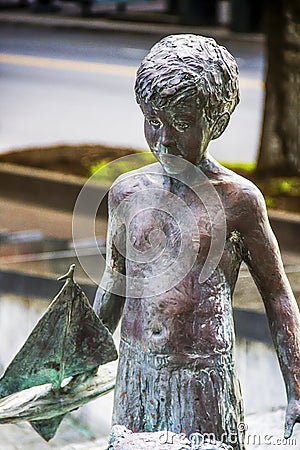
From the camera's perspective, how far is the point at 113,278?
2.39 m

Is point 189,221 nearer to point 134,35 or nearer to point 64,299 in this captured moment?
point 64,299

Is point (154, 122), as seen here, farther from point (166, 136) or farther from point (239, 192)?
point (239, 192)

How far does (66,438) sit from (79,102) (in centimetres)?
912

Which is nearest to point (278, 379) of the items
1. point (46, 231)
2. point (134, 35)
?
point (46, 231)

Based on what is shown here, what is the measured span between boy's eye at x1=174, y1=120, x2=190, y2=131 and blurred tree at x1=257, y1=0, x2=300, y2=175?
6.37 m

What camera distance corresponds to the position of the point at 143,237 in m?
2.24

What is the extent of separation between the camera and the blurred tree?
27.5ft

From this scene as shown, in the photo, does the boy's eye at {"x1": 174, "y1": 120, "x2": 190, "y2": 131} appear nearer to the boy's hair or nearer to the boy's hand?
the boy's hair

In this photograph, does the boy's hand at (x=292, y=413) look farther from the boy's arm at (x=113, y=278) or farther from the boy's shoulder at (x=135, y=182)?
the boy's shoulder at (x=135, y=182)

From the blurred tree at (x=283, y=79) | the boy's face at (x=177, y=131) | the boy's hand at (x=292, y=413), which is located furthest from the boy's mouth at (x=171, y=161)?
the blurred tree at (x=283, y=79)

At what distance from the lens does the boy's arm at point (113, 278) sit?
91.9 inches

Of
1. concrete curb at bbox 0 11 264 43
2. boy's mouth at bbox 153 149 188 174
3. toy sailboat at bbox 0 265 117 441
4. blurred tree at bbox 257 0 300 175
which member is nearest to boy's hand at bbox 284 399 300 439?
toy sailboat at bbox 0 265 117 441

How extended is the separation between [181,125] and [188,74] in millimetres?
110

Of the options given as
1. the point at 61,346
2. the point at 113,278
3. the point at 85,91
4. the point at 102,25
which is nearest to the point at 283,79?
the point at 85,91
